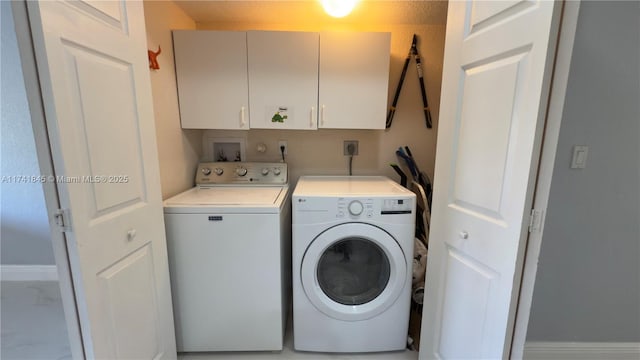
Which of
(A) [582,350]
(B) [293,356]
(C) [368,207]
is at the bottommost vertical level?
(B) [293,356]

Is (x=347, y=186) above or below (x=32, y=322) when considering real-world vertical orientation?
above

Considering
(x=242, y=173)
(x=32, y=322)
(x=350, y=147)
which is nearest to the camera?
(x=32, y=322)

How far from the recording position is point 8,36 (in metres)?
1.19

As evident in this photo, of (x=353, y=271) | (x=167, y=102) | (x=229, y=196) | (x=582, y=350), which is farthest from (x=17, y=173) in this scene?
(x=582, y=350)

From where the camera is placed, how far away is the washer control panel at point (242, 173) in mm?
1787

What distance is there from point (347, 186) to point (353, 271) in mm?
522

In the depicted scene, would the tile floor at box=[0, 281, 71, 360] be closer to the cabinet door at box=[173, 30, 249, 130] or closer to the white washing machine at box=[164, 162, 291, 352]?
the white washing machine at box=[164, 162, 291, 352]

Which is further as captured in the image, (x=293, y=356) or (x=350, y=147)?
(x=350, y=147)

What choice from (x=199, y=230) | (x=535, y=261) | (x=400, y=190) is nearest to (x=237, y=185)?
(x=199, y=230)

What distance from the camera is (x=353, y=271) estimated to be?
1504 mm

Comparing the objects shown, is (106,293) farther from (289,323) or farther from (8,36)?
(8,36)

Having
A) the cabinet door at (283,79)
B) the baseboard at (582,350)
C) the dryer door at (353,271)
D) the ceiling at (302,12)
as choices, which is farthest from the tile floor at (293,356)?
the ceiling at (302,12)

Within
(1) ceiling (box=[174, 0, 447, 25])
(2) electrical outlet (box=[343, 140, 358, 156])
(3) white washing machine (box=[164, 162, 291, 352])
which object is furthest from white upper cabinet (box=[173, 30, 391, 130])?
(3) white washing machine (box=[164, 162, 291, 352])

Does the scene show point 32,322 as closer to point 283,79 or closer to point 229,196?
point 229,196
